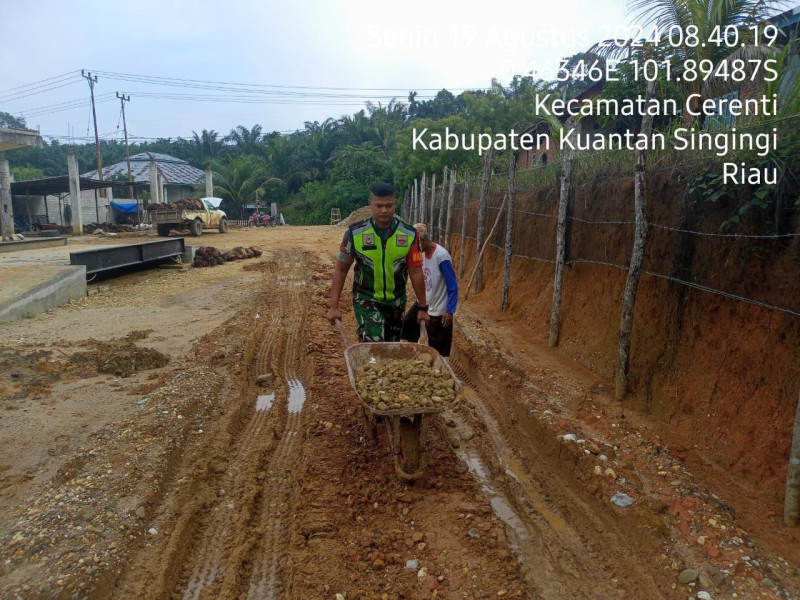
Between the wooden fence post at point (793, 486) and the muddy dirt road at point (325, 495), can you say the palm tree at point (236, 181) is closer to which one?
the muddy dirt road at point (325, 495)

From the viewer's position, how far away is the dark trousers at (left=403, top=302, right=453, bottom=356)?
5.32m

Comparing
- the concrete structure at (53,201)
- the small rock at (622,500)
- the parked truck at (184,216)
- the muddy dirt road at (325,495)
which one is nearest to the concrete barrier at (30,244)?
the parked truck at (184,216)

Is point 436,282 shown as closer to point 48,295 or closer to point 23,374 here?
point 23,374

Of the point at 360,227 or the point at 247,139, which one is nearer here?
the point at 360,227

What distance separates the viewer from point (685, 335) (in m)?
4.96

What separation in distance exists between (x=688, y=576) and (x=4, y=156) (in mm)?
27924

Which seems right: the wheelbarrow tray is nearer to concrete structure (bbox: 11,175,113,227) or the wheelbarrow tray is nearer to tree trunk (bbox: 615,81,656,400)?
tree trunk (bbox: 615,81,656,400)

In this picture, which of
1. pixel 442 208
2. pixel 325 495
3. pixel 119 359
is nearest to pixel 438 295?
pixel 325 495

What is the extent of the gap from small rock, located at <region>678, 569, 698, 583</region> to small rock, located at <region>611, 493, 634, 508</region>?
0.65 m

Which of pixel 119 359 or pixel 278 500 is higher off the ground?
pixel 119 359

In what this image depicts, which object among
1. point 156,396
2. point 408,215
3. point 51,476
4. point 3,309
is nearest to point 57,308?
point 3,309

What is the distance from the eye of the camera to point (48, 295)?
365 inches

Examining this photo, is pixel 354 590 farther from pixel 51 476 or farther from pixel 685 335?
pixel 685 335

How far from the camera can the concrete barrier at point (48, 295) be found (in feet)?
27.2
